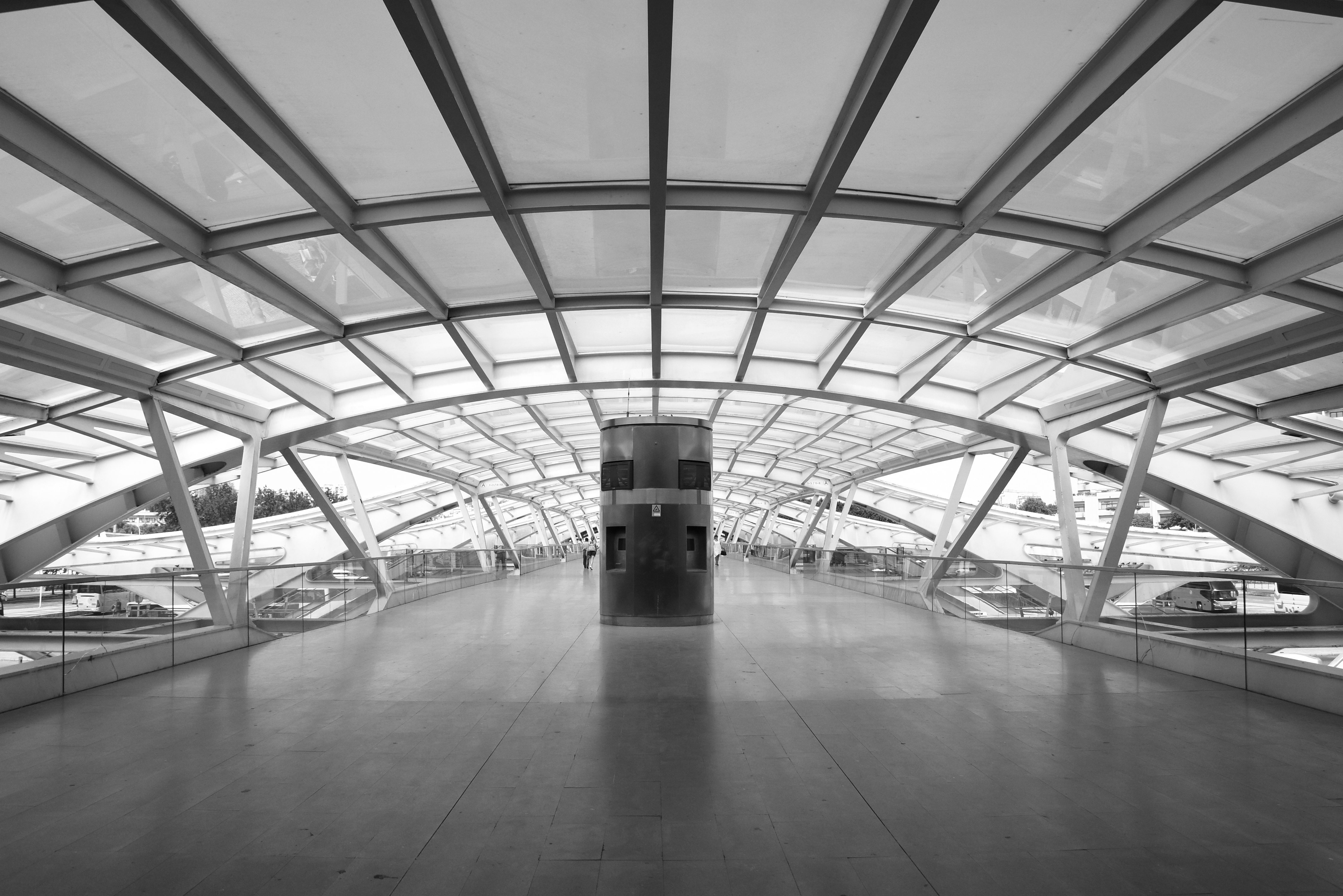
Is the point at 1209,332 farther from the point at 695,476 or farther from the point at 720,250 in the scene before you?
the point at 695,476

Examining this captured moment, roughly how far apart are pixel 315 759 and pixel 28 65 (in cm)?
633

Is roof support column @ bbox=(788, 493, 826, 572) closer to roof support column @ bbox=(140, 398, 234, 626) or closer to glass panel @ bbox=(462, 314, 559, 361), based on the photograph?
glass panel @ bbox=(462, 314, 559, 361)

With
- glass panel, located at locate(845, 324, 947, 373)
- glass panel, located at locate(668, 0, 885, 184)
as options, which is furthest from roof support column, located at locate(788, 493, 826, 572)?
glass panel, located at locate(668, 0, 885, 184)

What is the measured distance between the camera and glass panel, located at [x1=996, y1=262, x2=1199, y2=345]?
10891 millimetres

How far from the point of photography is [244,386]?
17125mm

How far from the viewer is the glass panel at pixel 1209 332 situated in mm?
11133

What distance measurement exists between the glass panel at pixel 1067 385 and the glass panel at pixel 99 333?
17.7 metres

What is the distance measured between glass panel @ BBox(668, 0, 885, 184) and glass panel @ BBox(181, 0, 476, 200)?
255 cm

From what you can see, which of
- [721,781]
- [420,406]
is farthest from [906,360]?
[721,781]

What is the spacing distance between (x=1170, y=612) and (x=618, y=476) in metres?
10.1

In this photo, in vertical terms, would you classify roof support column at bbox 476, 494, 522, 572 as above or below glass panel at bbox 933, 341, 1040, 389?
below

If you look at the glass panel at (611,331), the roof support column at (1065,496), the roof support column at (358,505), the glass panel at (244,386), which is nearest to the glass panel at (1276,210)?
the roof support column at (1065,496)

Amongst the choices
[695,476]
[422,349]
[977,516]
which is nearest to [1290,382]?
[977,516]

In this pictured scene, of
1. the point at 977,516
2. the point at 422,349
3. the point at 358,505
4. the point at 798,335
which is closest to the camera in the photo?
the point at 798,335
